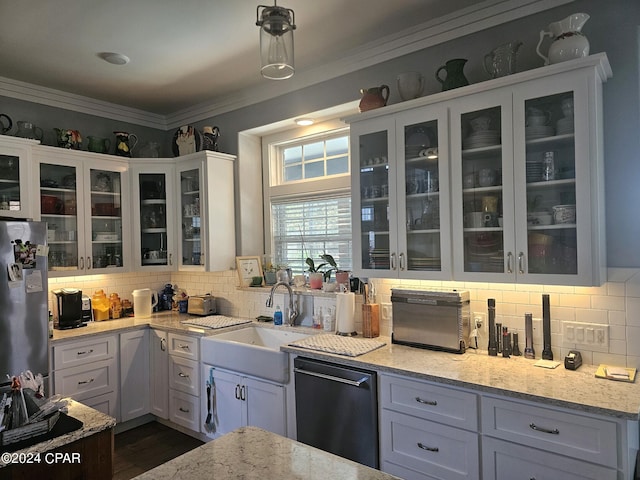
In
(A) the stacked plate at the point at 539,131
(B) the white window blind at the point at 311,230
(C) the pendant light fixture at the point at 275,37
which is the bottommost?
(B) the white window blind at the point at 311,230

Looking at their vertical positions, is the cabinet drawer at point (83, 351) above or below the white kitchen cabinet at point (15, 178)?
below

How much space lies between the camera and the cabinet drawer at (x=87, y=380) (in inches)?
126

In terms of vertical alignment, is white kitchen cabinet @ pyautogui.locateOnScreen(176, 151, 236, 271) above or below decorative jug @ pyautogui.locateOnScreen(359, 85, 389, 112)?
below

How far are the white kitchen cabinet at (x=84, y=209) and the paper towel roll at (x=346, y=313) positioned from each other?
7.10 ft

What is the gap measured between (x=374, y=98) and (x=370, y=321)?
4.70 ft

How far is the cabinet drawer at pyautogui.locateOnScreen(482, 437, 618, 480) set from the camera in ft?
5.52

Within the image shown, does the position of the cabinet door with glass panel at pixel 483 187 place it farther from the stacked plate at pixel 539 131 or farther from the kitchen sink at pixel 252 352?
the kitchen sink at pixel 252 352

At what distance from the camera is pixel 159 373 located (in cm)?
362

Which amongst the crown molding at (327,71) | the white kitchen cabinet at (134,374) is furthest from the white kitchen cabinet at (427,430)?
the white kitchen cabinet at (134,374)

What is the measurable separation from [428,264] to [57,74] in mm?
3122

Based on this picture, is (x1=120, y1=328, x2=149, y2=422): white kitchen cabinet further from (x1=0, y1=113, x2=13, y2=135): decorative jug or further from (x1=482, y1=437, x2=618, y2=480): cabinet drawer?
(x1=482, y1=437, x2=618, y2=480): cabinet drawer

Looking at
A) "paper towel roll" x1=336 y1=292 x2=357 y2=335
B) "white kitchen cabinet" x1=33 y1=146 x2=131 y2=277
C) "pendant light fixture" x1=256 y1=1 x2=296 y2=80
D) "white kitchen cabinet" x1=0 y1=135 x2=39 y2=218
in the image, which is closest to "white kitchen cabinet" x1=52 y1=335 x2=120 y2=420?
"white kitchen cabinet" x1=33 y1=146 x2=131 y2=277

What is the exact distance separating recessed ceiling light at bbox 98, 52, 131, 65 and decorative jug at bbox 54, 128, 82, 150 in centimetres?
91

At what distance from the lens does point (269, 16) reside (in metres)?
1.83
